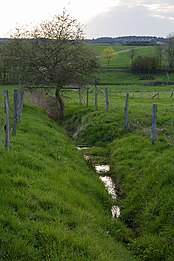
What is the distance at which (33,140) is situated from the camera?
1584cm

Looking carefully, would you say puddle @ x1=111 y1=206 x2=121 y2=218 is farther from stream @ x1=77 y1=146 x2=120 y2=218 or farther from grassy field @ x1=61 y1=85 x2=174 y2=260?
grassy field @ x1=61 y1=85 x2=174 y2=260

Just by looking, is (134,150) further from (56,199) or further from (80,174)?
(56,199)

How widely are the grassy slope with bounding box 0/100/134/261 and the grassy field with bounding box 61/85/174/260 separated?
0.66 m

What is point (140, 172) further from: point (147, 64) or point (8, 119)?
point (147, 64)

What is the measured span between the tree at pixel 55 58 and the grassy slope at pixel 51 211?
→ 1836 centimetres

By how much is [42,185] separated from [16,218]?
2.40 meters

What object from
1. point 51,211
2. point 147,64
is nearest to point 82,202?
point 51,211

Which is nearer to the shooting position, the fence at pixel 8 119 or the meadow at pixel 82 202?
the meadow at pixel 82 202

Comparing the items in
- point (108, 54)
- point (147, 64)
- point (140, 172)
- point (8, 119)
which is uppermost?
point (108, 54)

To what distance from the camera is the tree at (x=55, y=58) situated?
31219 millimetres

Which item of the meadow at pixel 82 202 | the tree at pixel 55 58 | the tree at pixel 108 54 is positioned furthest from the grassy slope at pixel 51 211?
the tree at pixel 108 54

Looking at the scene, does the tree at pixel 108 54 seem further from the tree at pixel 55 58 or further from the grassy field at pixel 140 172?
the grassy field at pixel 140 172

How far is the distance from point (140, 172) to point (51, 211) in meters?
5.45

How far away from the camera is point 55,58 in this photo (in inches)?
1235
